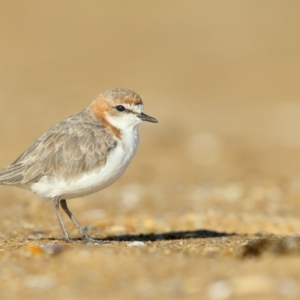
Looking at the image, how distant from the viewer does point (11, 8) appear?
2897cm

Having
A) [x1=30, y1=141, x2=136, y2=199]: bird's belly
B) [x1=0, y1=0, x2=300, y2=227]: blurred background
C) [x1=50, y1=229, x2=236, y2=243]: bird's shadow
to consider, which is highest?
[x1=0, y1=0, x2=300, y2=227]: blurred background

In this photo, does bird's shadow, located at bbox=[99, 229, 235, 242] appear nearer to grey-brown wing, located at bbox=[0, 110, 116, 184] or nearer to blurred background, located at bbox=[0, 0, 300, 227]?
grey-brown wing, located at bbox=[0, 110, 116, 184]

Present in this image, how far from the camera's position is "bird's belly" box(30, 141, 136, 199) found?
6.71 meters

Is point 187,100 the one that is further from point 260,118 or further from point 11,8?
point 11,8

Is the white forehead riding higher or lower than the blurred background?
lower

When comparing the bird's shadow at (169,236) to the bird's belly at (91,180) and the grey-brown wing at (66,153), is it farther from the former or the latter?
the grey-brown wing at (66,153)

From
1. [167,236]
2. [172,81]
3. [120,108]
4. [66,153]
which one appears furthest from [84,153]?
[172,81]

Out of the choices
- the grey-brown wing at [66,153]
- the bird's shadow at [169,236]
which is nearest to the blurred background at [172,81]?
the bird's shadow at [169,236]

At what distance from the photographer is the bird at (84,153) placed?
675 centimetres

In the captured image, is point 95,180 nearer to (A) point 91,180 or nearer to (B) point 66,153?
(A) point 91,180

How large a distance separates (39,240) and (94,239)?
0.54m

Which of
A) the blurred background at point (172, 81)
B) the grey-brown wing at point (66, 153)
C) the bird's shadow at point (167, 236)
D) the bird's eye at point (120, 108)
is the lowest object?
the bird's shadow at point (167, 236)

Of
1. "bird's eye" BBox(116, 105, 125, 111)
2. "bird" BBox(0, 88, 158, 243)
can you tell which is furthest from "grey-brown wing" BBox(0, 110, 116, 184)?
"bird's eye" BBox(116, 105, 125, 111)

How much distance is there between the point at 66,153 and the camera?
6.90 meters
